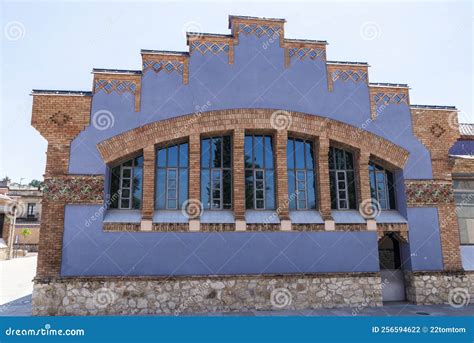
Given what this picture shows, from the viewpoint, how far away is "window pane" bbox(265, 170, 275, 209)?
36.1 feet

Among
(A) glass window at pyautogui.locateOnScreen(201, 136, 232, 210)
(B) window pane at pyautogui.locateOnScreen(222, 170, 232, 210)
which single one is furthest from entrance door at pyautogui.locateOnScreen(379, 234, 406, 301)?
(A) glass window at pyautogui.locateOnScreen(201, 136, 232, 210)

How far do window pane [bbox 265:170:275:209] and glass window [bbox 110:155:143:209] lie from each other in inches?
160

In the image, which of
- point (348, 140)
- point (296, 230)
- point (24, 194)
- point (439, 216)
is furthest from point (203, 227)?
point (24, 194)

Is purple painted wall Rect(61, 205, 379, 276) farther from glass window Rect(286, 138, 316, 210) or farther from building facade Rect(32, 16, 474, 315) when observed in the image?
glass window Rect(286, 138, 316, 210)

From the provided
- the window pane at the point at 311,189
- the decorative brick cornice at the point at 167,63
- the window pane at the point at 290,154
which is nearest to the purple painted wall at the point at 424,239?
the window pane at the point at 311,189

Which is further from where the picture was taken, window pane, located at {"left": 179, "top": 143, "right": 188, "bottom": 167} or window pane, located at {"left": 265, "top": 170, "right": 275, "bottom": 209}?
window pane, located at {"left": 265, "top": 170, "right": 275, "bottom": 209}

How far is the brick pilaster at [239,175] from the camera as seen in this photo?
34.5ft

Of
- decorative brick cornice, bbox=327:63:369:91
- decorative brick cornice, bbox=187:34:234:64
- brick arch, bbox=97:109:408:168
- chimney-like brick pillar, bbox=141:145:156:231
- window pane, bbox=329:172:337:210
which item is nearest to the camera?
chimney-like brick pillar, bbox=141:145:156:231

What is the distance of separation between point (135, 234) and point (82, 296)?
2.18m

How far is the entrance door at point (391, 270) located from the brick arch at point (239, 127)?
110 inches

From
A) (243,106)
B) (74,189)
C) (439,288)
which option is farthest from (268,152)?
(439,288)

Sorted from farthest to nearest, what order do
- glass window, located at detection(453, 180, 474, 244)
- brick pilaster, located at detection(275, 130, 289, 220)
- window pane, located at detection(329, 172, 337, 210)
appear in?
glass window, located at detection(453, 180, 474, 244) → window pane, located at detection(329, 172, 337, 210) → brick pilaster, located at detection(275, 130, 289, 220)

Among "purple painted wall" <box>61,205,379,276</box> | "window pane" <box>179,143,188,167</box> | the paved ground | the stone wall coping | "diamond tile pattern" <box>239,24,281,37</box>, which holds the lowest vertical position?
the paved ground

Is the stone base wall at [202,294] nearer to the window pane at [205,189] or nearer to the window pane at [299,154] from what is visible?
the window pane at [205,189]
